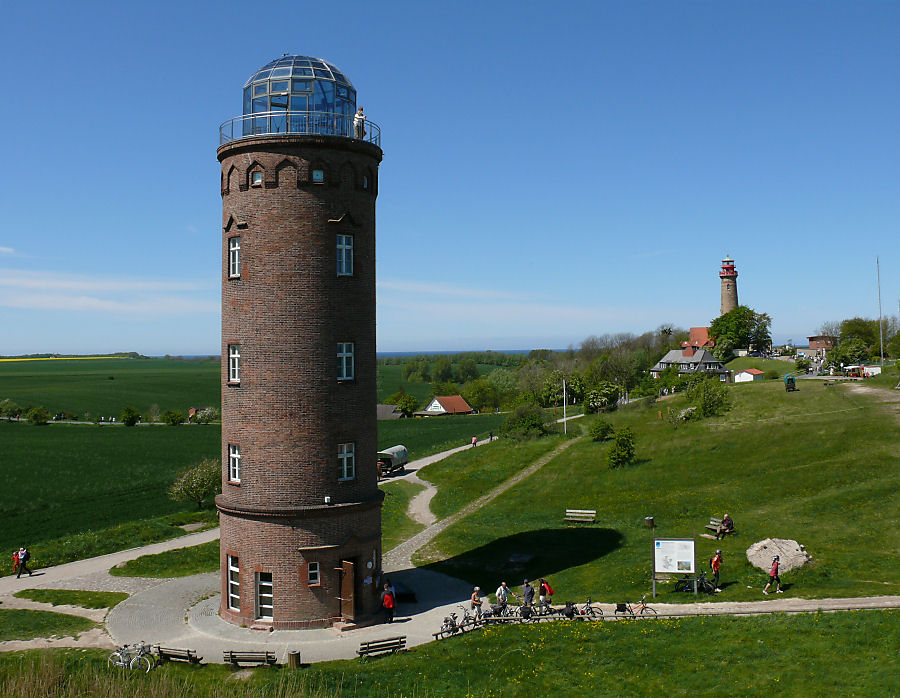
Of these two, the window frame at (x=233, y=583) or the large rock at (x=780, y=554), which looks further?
the large rock at (x=780, y=554)

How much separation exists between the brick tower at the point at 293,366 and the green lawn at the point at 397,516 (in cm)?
1048

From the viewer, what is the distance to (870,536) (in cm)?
2927

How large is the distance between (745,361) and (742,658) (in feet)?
323

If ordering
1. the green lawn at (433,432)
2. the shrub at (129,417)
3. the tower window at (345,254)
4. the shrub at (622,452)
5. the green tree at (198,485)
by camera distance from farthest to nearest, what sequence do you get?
the shrub at (129,417) → the green lawn at (433,432) → the shrub at (622,452) → the green tree at (198,485) → the tower window at (345,254)

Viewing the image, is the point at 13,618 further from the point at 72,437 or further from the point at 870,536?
the point at 72,437

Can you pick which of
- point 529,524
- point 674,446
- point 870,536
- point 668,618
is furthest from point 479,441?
point 668,618

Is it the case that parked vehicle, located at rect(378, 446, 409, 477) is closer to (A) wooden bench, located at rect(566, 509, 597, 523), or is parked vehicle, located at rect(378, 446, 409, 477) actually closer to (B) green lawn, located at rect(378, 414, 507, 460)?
(B) green lawn, located at rect(378, 414, 507, 460)

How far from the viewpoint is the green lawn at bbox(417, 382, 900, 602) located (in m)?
27.0

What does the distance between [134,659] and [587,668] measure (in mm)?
13198

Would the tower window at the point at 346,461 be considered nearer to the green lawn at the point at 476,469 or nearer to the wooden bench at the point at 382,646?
the wooden bench at the point at 382,646

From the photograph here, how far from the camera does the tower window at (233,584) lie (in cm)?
2517

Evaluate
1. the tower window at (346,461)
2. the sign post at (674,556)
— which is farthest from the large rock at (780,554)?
the tower window at (346,461)

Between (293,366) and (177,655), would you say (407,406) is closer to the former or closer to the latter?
(293,366)

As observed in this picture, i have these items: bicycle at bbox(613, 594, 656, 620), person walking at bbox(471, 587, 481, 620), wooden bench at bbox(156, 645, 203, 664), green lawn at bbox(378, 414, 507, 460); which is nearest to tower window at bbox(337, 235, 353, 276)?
person walking at bbox(471, 587, 481, 620)
